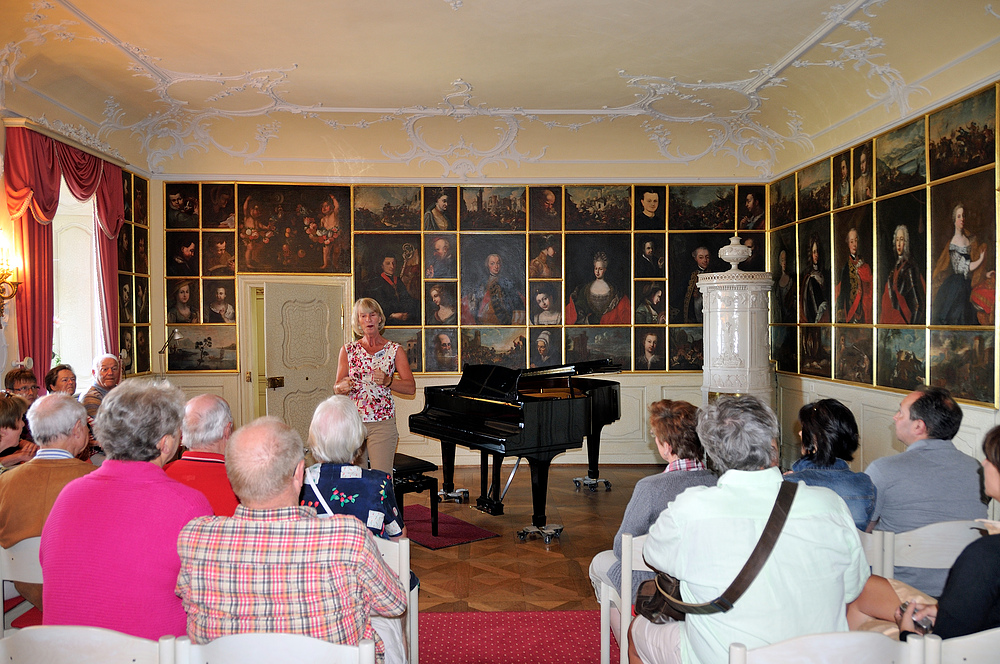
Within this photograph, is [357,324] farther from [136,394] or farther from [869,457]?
[869,457]

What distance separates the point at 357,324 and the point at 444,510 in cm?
226

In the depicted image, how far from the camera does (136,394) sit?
2.50 m

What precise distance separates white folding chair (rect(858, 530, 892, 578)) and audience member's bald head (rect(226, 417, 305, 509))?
2.14 meters

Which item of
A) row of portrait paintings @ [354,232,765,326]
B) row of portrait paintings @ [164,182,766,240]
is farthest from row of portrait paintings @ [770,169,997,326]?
row of portrait paintings @ [354,232,765,326]

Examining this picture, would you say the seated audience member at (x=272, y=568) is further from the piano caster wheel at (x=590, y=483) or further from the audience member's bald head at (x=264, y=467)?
the piano caster wheel at (x=590, y=483)

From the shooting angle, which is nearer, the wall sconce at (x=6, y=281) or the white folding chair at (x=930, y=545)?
the white folding chair at (x=930, y=545)

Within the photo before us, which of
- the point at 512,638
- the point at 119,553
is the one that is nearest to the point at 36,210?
the point at 119,553

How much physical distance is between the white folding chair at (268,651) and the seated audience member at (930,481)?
7.54ft

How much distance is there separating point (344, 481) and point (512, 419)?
9.90ft

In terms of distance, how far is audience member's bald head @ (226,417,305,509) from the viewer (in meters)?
2.14

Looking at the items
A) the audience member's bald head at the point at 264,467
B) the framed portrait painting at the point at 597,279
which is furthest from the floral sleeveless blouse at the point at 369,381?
the framed portrait painting at the point at 597,279

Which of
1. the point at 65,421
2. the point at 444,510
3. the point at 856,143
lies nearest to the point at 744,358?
the point at 856,143

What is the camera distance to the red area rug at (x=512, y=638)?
390 centimetres

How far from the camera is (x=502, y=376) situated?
6.30 metres
